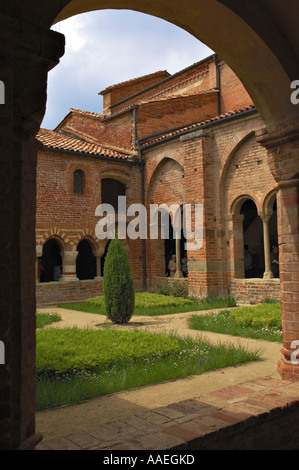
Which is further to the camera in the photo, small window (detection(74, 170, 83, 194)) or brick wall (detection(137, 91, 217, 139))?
brick wall (detection(137, 91, 217, 139))

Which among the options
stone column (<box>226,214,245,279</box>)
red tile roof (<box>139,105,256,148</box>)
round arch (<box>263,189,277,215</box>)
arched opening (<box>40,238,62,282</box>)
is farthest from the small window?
round arch (<box>263,189,277,215</box>)

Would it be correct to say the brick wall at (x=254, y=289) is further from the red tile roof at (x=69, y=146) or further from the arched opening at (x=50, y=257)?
the arched opening at (x=50, y=257)

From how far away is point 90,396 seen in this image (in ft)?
13.5

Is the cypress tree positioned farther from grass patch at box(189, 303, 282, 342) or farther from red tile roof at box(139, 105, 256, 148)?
red tile roof at box(139, 105, 256, 148)

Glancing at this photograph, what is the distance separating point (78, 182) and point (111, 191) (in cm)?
167

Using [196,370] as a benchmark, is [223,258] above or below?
above

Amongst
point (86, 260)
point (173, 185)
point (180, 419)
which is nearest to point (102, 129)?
point (173, 185)

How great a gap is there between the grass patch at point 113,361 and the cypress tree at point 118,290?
2.12 metres

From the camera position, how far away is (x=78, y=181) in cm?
1455

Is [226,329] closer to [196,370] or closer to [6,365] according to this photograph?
[196,370]

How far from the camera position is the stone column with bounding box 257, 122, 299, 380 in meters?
3.64

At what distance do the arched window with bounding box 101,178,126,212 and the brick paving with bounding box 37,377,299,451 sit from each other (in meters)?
13.0

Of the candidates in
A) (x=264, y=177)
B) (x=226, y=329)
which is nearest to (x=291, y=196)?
(x=226, y=329)
